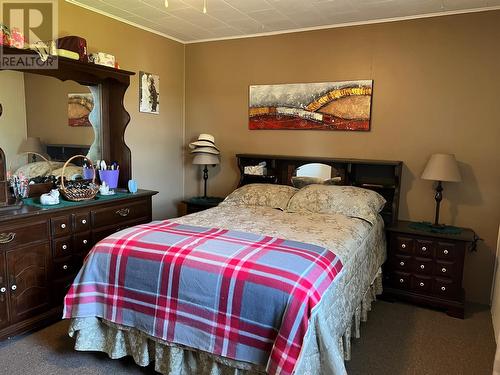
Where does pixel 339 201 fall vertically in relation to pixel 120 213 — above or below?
above

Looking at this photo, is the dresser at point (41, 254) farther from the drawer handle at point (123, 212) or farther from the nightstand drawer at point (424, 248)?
the nightstand drawer at point (424, 248)

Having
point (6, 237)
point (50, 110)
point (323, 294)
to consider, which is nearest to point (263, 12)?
point (50, 110)

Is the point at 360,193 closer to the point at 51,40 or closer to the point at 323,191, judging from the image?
the point at 323,191

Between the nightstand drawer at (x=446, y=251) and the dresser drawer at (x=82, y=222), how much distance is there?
2.83 meters

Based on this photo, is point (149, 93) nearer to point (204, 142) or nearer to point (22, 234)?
point (204, 142)

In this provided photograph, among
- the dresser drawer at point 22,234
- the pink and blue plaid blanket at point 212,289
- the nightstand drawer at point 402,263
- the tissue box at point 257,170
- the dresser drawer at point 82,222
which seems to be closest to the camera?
the pink and blue plaid blanket at point 212,289

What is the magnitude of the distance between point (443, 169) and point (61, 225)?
3041 mm

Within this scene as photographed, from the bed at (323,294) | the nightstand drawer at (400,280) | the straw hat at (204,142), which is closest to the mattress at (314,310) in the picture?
the bed at (323,294)

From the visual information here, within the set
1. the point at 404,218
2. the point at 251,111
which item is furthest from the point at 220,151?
the point at 404,218

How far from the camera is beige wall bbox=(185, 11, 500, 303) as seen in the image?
3.23m

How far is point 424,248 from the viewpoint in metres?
3.17

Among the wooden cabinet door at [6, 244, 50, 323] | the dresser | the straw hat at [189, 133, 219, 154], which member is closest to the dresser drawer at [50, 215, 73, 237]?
the dresser

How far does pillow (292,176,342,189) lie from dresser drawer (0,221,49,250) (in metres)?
2.32

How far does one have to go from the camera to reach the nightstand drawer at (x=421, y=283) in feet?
10.5
